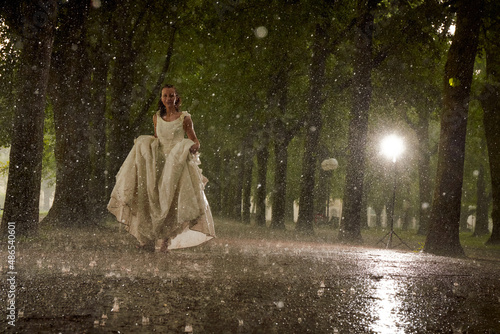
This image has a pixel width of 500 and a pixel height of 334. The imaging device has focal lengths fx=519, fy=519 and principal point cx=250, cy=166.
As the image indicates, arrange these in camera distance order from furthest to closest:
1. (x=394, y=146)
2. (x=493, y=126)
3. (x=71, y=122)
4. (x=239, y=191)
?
(x=239, y=191) → (x=493, y=126) → (x=394, y=146) → (x=71, y=122)

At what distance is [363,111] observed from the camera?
17.3 metres

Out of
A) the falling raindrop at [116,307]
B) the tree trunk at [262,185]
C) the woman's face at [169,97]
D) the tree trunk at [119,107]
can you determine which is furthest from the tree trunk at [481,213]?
the falling raindrop at [116,307]

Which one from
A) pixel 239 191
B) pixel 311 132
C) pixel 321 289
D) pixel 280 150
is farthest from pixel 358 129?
pixel 239 191

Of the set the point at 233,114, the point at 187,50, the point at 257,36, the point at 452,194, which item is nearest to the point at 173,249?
the point at 452,194

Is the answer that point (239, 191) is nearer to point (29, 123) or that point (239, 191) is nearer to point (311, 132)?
point (311, 132)

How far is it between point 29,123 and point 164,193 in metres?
3.69

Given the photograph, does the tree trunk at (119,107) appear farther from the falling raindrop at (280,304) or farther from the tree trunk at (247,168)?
the falling raindrop at (280,304)

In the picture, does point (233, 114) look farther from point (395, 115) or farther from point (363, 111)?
point (363, 111)

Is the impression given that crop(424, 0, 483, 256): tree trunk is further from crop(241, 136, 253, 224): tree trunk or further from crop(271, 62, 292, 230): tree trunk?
crop(241, 136, 253, 224): tree trunk

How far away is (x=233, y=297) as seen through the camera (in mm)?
4891

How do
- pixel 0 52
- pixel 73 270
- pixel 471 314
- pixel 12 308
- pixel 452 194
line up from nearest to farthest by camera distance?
1. pixel 12 308
2. pixel 471 314
3. pixel 73 270
4. pixel 452 194
5. pixel 0 52

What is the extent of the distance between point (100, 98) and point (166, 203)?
9.92m

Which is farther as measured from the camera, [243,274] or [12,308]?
[243,274]

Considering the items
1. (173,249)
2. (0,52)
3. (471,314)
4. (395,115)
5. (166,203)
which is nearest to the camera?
(471,314)
